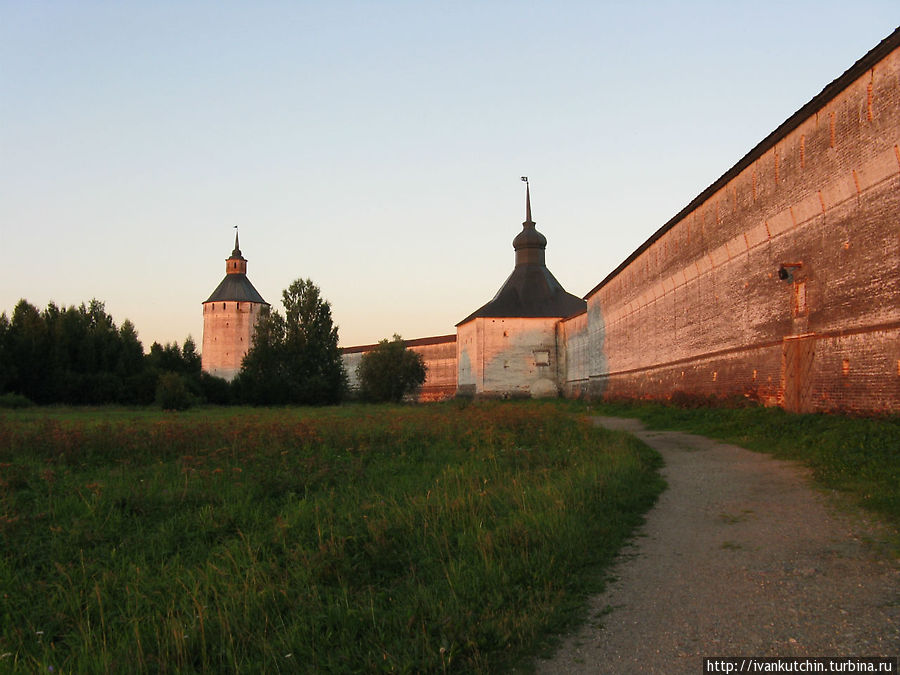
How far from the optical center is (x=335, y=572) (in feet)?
16.5

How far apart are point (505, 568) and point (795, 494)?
405cm

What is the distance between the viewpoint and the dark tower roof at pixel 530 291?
39906 mm

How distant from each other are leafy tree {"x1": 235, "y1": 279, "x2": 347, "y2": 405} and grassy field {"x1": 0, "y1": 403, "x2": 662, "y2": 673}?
2724 centimetres

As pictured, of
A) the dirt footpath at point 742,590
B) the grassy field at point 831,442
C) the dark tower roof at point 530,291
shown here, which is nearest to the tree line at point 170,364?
the dark tower roof at point 530,291

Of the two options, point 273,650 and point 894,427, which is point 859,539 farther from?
point 894,427

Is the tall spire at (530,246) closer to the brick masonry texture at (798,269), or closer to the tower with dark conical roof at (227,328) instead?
the brick masonry texture at (798,269)

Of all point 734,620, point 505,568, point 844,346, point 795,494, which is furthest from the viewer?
point 844,346

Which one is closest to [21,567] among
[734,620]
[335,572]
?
[335,572]

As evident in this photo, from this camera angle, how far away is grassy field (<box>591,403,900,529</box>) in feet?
21.8

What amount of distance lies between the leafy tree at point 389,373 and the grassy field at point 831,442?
27999 millimetres

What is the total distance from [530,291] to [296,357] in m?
15.5

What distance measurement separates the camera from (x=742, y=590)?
4.20 metres

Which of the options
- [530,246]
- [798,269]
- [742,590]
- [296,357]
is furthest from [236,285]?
[742,590]

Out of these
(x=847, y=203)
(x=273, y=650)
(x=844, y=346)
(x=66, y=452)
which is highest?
(x=847, y=203)
